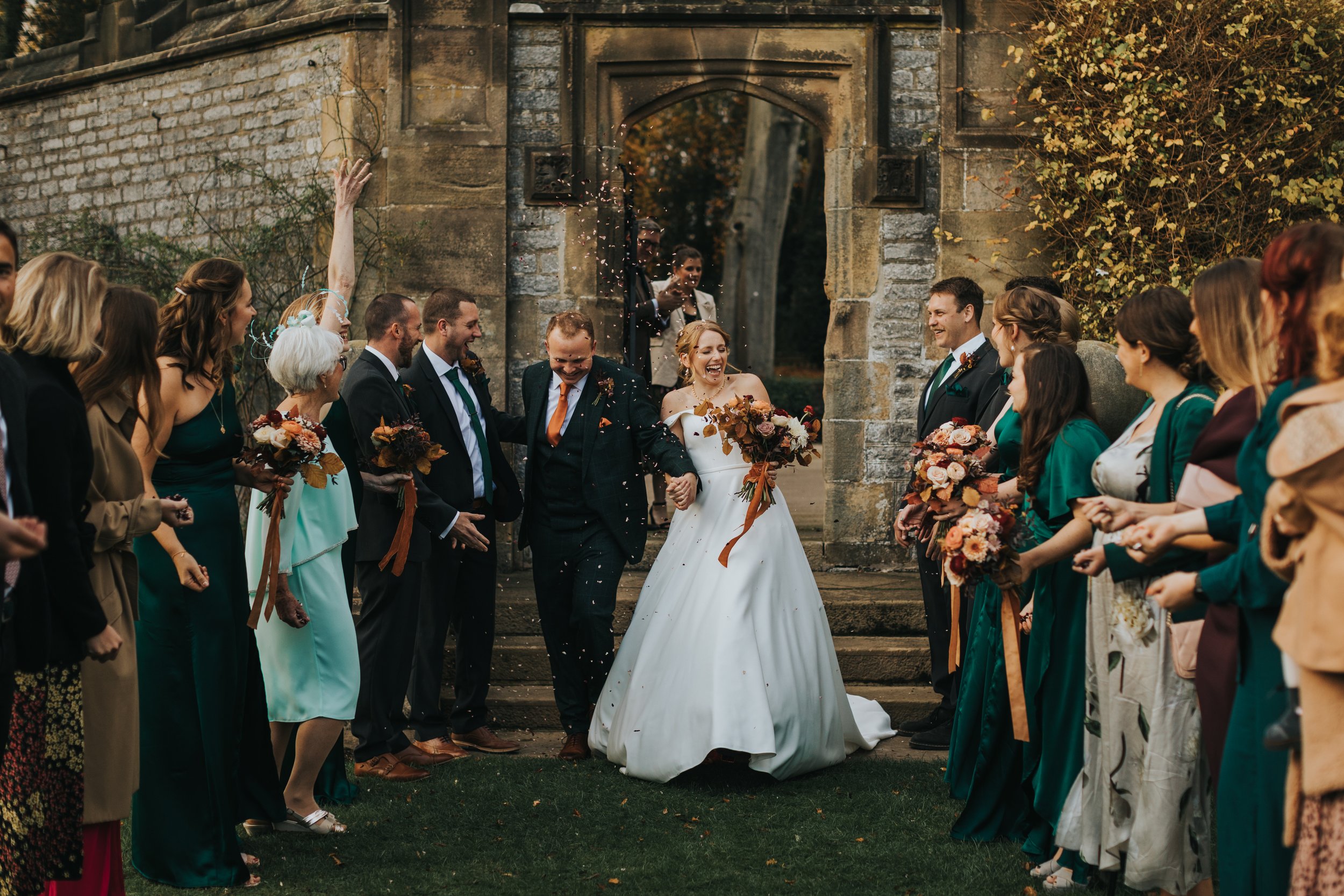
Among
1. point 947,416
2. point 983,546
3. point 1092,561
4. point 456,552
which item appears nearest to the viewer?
point 1092,561

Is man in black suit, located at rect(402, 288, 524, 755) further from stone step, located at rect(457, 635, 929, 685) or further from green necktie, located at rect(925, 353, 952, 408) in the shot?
green necktie, located at rect(925, 353, 952, 408)

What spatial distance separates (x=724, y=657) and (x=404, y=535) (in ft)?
5.00

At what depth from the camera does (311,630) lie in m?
4.93

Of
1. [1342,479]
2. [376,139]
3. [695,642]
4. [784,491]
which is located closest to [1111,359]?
[695,642]

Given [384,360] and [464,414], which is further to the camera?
[464,414]

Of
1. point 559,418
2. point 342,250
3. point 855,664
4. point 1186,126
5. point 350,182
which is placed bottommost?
point 855,664

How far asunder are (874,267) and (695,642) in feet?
12.7

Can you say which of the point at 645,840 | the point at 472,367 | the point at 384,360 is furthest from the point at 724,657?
the point at 384,360

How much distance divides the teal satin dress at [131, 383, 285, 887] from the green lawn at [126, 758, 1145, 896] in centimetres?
16

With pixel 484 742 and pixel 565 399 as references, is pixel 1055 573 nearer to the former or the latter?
pixel 565 399

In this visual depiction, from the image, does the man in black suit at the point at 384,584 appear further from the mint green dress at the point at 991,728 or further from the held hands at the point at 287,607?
the mint green dress at the point at 991,728

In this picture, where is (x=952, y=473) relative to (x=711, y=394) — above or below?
below

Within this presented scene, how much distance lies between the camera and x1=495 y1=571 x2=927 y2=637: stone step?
750 cm

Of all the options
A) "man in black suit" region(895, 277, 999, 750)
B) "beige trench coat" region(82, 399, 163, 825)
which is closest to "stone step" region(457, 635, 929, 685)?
"man in black suit" region(895, 277, 999, 750)
